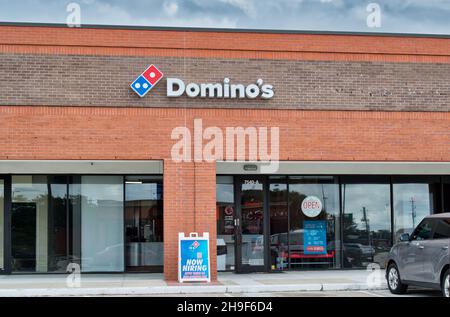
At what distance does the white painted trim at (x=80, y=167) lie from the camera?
1955 cm

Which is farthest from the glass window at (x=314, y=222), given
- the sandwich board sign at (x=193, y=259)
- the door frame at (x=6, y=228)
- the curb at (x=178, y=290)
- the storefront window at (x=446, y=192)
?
the door frame at (x=6, y=228)

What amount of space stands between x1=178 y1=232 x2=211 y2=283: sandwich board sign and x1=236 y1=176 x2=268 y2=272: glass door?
2.54 metres

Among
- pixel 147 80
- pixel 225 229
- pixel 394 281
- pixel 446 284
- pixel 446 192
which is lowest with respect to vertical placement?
pixel 394 281

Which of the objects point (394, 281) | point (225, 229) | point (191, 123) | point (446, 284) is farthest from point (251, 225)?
point (446, 284)

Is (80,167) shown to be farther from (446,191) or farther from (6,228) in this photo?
(446,191)

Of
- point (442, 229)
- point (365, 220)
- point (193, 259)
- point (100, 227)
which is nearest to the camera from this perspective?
point (442, 229)

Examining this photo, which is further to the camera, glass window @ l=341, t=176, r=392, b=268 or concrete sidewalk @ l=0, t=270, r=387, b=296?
glass window @ l=341, t=176, r=392, b=268

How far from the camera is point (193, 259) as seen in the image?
1875 cm

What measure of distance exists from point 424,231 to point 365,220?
23.5ft

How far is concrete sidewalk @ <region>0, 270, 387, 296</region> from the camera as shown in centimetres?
1691

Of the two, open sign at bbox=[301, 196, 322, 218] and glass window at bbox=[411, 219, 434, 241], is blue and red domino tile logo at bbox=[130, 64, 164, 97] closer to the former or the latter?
open sign at bbox=[301, 196, 322, 218]

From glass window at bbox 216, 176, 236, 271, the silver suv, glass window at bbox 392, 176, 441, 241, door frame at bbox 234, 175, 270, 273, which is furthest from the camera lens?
glass window at bbox 392, 176, 441, 241

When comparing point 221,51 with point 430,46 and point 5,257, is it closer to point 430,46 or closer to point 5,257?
point 430,46

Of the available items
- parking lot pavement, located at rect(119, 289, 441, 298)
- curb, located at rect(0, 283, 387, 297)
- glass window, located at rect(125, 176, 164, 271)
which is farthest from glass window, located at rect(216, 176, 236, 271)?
parking lot pavement, located at rect(119, 289, 441, 298)
